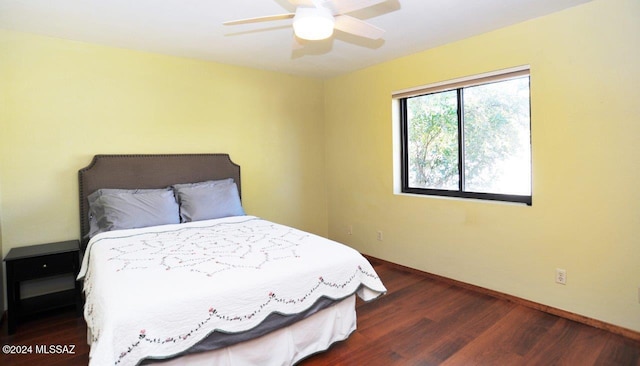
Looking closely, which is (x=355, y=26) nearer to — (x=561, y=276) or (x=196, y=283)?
(x=196, y=283)

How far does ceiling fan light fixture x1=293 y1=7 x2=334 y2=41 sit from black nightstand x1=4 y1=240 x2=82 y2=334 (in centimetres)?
240

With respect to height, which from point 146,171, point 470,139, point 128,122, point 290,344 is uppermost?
point 128,122

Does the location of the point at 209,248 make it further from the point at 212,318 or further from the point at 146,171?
the point at 146,171

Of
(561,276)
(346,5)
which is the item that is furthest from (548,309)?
(346,5)

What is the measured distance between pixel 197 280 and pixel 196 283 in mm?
35

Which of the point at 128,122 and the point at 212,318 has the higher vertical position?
the point at 128,122

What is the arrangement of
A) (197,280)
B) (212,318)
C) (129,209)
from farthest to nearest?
(129,209) < (197,280) < (212,318)

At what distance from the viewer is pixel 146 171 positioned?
314 cm

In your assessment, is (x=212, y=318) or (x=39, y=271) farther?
Result: (x=39, y=271)

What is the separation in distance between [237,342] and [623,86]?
2.85 meters

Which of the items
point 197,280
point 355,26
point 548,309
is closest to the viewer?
point 197,280

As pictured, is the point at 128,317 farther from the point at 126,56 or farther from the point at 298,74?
the point at 298,74

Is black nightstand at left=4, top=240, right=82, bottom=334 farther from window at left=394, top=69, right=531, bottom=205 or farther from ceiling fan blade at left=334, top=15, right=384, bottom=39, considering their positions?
window at left=394, top=69, right=531, bottom=205

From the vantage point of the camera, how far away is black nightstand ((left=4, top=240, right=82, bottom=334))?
92.5 inches
